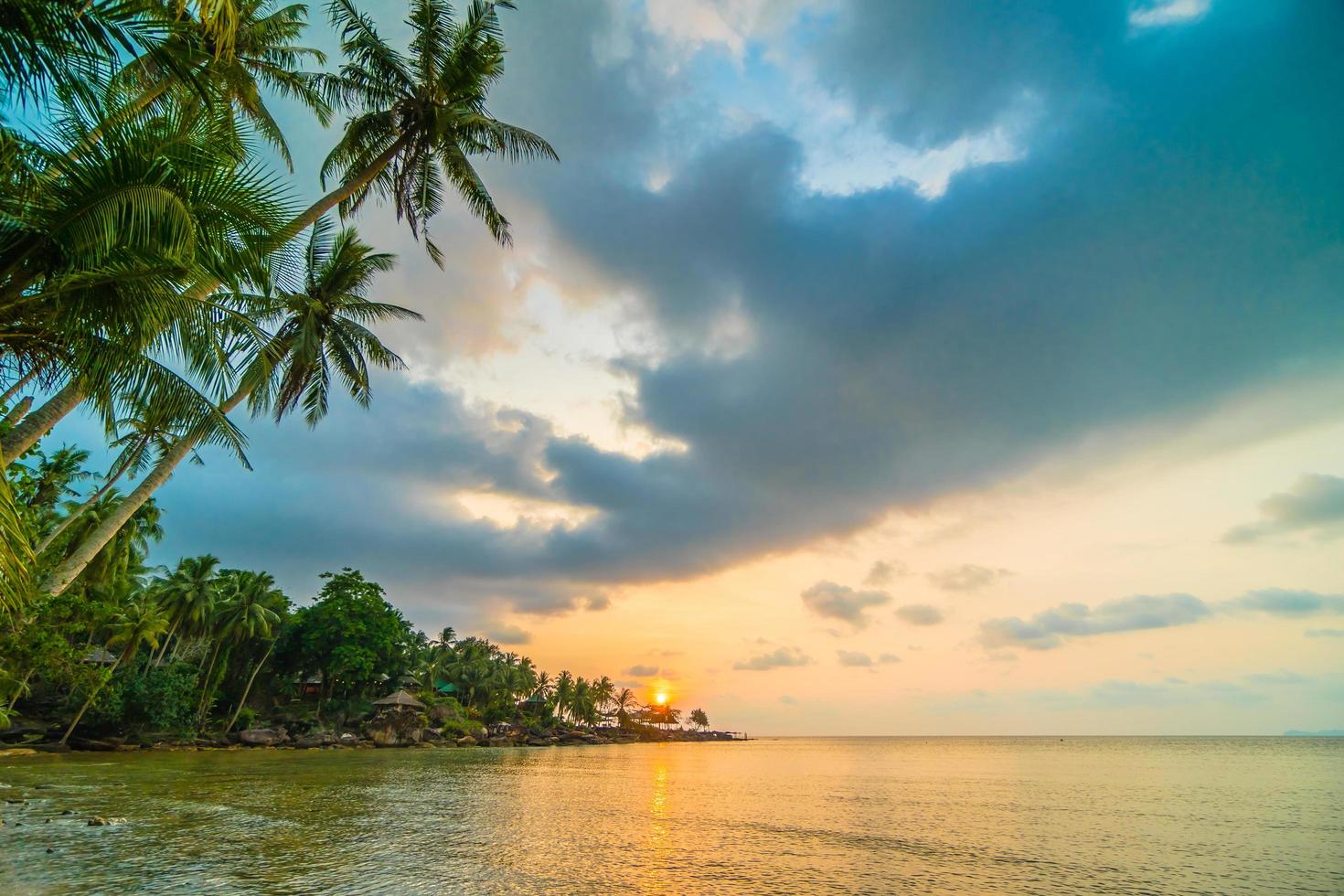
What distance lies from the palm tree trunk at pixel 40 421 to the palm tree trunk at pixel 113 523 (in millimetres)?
1552

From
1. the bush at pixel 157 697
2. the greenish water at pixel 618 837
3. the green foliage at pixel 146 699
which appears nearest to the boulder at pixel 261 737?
the bush at pixel 157 697

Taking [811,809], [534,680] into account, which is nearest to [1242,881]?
[811,809]

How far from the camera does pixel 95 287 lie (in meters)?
6.68

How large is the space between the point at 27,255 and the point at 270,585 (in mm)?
48909

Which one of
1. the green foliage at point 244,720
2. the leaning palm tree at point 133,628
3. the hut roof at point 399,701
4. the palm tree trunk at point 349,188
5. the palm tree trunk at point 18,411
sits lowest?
the green foliage at point 244,720

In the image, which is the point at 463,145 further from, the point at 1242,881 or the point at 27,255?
the point at 1242,881

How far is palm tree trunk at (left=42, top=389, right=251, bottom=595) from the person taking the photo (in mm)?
10797

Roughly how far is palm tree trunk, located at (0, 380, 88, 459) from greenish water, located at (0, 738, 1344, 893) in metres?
5.94

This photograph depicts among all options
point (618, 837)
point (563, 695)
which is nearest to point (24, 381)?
point (618, 837)

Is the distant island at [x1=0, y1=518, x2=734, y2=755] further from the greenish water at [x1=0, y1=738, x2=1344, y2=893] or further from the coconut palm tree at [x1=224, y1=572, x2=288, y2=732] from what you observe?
the greenish water at [x1=0, y1=738, x2=1344, y2=893]

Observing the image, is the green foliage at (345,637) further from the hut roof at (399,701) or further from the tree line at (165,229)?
the tree line at (165,229)

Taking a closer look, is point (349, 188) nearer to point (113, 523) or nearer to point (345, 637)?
point (113, 523)

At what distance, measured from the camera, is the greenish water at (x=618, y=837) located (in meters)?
10.4

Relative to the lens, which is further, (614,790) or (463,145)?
(614,790)
